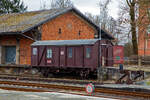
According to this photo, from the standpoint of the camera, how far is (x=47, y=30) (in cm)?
2862

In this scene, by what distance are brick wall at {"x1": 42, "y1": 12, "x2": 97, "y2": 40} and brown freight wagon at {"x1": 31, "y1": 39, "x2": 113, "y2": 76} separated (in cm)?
573

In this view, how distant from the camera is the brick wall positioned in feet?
94.7

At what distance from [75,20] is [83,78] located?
12883mm

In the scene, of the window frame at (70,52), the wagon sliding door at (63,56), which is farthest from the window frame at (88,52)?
the wagon sliding door at (63,56)

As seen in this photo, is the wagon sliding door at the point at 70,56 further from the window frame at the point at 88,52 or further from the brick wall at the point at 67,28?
the brick wall at the point at 67,28

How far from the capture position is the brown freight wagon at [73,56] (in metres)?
20.1

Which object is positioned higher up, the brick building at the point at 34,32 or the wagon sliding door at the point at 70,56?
the brick building at the point at 34,32

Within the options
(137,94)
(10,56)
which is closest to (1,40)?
(10,56)

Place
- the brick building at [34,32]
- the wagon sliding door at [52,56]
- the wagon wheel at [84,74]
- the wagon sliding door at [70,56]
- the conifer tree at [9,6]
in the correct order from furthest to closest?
the conifer tree at [9,6]
the brick building at [34,32]
the wagon sliding door at [52,56]
the wagon sliding door at [70,56]
the wagon wheel at [84,74]

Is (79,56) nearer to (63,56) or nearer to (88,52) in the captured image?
(88,52)

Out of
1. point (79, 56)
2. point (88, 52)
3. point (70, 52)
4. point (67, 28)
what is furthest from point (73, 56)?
point (67, 28)

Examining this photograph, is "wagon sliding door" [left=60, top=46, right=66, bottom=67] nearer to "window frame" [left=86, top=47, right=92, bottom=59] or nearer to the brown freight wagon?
the brown freight wagon

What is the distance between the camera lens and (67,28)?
102ft

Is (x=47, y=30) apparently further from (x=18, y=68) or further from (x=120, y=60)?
(x=120, y=60)
